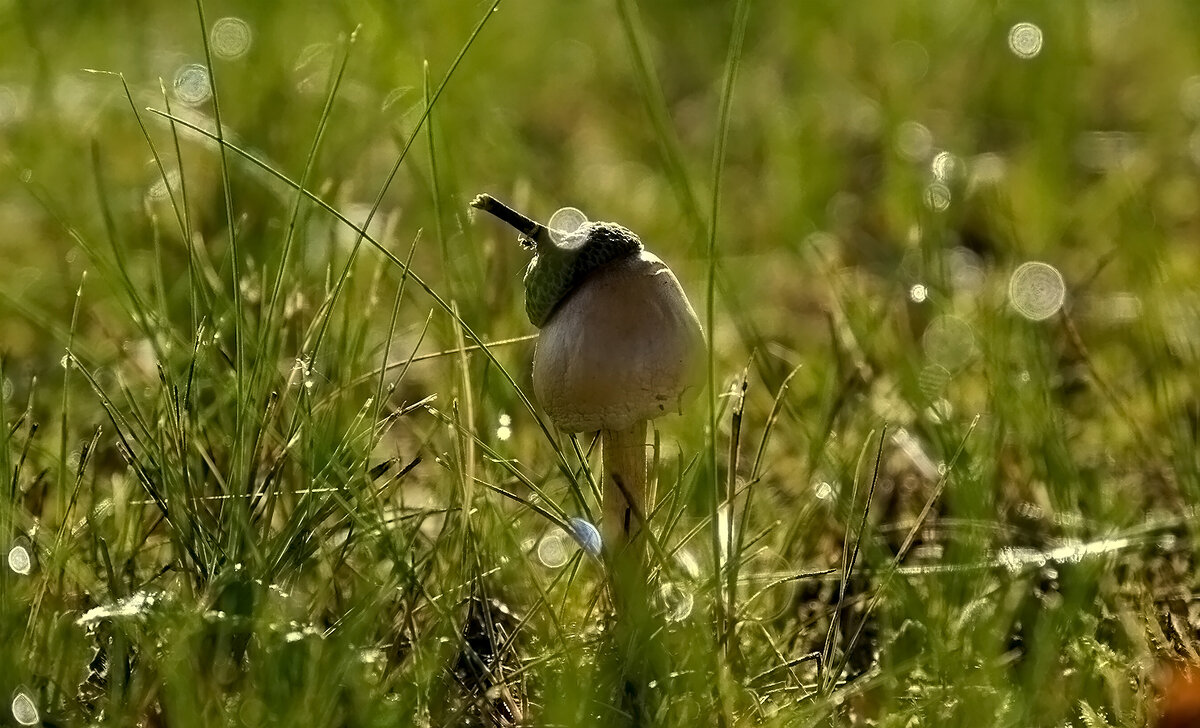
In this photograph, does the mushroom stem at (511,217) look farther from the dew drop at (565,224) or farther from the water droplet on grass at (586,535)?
the water droplet on grass at (586,535)

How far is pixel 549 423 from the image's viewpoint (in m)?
2.42

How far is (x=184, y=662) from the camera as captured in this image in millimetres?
1431

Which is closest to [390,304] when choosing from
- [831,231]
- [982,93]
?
Answer: [831,231]

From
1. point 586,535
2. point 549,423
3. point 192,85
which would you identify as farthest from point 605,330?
point 192,85

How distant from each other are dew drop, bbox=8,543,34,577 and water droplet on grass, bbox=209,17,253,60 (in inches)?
87.0

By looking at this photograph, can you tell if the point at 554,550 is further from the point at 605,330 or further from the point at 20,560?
the point at 20,560

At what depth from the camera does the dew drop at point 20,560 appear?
1713 mm

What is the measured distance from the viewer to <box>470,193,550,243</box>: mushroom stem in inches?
67.4

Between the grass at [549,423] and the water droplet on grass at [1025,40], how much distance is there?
0.14 ft

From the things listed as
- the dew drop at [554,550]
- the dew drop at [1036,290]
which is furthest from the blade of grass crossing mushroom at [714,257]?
the dew drop at [1036,290]

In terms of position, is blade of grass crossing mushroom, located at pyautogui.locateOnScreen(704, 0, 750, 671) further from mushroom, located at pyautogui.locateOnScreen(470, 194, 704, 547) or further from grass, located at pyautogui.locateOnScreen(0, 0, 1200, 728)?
mushroom, located at pyautogui.locateOnScreen(470, 194, 704, 547)

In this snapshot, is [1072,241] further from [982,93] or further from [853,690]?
[853,690]

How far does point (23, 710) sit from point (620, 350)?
827 mm

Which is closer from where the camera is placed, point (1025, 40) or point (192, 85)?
point (192, 85)
